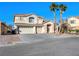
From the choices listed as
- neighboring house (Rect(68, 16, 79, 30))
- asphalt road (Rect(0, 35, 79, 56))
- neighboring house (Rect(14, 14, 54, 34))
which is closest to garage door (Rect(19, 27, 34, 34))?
neighboring house (Rect(14, 14, 54, 34))

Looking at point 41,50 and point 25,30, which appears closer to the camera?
point 41,50

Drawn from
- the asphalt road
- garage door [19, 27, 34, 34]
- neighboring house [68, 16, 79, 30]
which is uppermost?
neighboring house [68, 16, 79, 30]

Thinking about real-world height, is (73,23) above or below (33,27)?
above

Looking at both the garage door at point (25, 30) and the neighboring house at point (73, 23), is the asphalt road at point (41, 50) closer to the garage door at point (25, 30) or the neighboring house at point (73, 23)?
the garage door at point (25, 30)

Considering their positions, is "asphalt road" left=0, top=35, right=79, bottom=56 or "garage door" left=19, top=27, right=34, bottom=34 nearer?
"asphalt road" left=0, top=35, right=79, bottom=56

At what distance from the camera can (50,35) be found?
20.8m

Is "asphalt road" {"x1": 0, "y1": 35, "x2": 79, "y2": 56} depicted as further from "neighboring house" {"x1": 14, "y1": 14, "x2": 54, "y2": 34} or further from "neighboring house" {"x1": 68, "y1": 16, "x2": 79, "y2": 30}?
"neighboring house" {"x1": 68, "y1": 16, "x2": 79, "y2": 30}

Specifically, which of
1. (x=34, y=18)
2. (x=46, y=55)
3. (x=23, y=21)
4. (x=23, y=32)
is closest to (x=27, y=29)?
(x=23, y=32)

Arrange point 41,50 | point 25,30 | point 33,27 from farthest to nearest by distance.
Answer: point 33,27, point 25,30, point 41,50

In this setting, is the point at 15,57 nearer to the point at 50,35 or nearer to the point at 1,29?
the point at 50,35

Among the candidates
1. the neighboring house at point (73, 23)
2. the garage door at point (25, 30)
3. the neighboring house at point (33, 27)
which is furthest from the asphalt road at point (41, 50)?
the neighboring house at point (73, 23)

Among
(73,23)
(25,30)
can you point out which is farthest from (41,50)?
(73,23)

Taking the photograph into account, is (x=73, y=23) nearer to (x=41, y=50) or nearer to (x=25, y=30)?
(x=25, y=30)

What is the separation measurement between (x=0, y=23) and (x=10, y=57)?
45.9 ft
